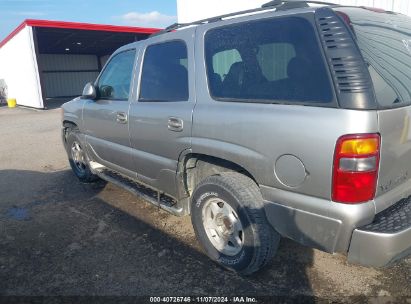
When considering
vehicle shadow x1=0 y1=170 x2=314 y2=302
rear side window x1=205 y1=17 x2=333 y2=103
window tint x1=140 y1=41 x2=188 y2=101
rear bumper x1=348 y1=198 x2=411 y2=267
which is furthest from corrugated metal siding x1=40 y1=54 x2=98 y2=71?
rear bumper x1=348 y1=198 x2=411 y2=267

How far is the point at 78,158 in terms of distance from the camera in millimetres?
5270

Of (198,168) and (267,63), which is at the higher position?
(267,63)

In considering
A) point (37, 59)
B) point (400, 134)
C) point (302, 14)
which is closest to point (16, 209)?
point (302, 14)

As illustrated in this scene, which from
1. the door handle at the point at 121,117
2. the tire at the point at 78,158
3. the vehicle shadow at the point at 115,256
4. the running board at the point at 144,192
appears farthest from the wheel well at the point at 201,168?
the tire at the point at 78,158

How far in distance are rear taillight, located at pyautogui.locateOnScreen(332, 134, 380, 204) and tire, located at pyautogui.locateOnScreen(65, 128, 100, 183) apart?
384cm

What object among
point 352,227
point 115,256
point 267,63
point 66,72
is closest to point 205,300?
point 115,256

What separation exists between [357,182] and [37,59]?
19.6 meters

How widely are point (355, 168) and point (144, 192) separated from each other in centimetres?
239

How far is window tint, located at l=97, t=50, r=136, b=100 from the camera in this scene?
3.83 metres

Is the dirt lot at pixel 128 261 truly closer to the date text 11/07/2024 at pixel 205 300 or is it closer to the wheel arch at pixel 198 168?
the date text 11/07/2024 at pixel 205 300

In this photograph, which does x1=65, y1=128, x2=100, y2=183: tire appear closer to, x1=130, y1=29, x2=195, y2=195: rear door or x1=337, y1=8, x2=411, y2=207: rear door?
x1=130, y1=29, x2=195, y2=195: rear door

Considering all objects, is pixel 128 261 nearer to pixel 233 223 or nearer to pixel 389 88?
pixel 233 223

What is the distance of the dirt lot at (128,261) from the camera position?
2703 millimetres

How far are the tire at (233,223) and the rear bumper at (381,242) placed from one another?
26.3 inches
